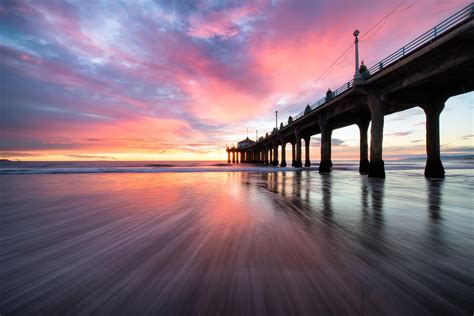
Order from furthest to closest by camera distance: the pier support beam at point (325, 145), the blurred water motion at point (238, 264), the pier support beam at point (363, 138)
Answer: the pier support beam at point (325, 145) → the pier support beam at point (363, 138) → the blurred water motion at point (238, 264)

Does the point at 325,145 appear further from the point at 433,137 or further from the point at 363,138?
the point at 433,137

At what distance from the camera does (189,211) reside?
525 cm

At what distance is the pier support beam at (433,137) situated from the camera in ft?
54.5

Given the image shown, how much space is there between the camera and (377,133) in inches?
669

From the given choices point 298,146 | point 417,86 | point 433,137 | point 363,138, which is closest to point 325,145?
point 363,138

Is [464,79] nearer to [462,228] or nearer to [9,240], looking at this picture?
[462,228]

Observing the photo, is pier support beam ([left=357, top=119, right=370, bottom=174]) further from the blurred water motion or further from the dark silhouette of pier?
the blurred water motion

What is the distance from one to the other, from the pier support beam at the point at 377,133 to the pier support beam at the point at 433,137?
421cm

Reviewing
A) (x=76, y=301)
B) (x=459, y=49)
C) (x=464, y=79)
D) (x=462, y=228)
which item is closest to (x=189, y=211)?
(x=76, y=301)

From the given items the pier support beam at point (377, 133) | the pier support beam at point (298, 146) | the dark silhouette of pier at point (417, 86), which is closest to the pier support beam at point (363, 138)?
the dark silhouette of pier at point (417, 86)

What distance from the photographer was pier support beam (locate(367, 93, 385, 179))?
1659 cm

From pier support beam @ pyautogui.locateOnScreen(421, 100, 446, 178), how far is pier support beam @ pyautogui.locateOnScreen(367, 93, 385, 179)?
4210mm

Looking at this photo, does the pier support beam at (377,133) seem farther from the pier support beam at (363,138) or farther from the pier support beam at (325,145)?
the pier support beam at (325,145)

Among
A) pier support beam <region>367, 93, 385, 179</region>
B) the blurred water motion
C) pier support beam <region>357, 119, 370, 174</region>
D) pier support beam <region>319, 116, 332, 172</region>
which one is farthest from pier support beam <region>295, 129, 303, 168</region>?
the blurred water motion
